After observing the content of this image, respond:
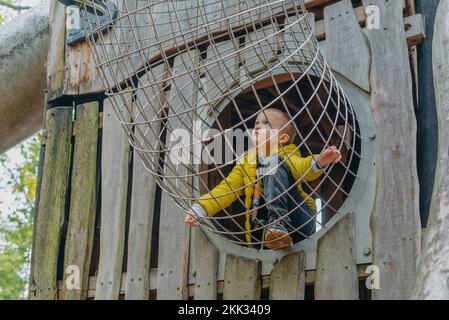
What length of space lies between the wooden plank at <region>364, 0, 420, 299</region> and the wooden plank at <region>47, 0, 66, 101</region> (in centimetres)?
218

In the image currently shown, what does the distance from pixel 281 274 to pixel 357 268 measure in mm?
391

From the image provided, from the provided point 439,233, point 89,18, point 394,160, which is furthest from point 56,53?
point 439,233

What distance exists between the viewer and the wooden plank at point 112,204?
4.93 metres

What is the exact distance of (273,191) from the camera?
4301 mm

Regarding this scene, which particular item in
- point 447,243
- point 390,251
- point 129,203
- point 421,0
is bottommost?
point 447,243

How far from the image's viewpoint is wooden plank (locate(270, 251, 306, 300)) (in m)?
4.21

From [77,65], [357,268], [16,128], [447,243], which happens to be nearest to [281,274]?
[357,268]

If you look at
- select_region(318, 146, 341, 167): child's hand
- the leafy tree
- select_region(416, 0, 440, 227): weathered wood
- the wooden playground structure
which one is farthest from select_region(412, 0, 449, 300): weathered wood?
the leafy tree

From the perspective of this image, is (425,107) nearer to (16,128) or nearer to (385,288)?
(385,288)

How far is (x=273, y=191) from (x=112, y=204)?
1207 mm

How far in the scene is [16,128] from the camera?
21.5 ft

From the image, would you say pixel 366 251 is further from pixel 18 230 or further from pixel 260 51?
pixel 18 230

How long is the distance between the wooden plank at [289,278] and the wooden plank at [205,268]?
355 millimetres

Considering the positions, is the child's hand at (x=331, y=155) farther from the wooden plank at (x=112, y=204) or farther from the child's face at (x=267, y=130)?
the wooden plank at (x=112, y=204)
